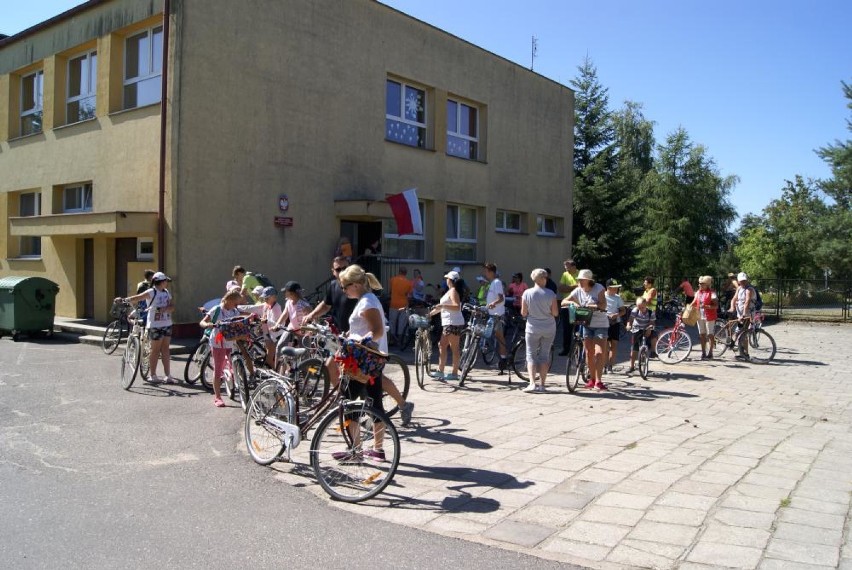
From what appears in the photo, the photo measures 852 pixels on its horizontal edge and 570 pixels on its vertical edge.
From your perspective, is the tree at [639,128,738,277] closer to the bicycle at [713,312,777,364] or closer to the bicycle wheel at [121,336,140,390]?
the bicycle at [713,312,777,364]

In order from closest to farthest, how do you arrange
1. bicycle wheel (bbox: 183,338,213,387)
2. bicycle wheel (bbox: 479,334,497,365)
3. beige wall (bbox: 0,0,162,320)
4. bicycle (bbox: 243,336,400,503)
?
bicycle (bbox: 243,336,400,503) < bicycle wheel (bbox: 183,338,213,387) < bicycle wheel (bbox: 479,334,497,365) < beige wall (bbox: 0,0,162,320)

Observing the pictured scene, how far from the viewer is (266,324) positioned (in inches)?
372

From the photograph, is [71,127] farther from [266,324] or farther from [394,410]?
[394,410]

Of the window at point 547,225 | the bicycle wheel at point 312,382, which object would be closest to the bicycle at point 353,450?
the bicycle wheel at point 312,382

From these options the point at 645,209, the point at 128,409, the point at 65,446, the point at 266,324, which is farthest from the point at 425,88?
the point at 645,209

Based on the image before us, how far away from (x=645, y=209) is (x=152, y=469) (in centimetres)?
3391

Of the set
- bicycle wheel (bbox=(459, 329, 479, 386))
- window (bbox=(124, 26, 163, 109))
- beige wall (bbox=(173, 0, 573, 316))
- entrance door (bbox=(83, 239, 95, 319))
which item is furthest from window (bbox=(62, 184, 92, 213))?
bicycle wheel (bbox=(459, 329, 479, 386))

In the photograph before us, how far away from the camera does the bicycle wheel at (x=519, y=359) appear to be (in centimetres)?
1141

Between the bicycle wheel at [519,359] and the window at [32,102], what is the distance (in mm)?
15809

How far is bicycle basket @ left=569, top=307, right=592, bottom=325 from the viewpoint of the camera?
34.2 ft

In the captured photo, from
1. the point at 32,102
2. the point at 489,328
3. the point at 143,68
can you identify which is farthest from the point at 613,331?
the point at 32,102

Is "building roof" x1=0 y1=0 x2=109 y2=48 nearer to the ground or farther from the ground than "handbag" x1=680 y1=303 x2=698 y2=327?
farther from the ground

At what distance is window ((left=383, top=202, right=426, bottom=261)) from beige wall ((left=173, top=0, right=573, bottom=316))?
0.33 metres

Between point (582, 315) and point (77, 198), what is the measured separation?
46.5 feet
